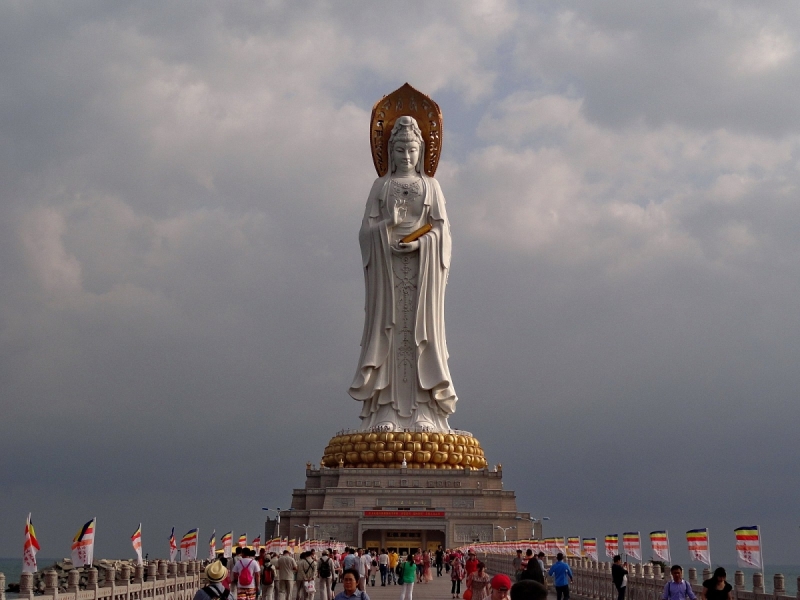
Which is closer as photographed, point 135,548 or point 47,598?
point 47,598

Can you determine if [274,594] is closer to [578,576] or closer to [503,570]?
[578,576]

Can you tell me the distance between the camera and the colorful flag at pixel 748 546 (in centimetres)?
1252

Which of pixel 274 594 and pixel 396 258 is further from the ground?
pixel 396 258

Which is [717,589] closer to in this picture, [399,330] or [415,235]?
[415,235]

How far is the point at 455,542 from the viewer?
112 feet

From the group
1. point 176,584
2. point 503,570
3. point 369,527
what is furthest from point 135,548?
point 369,527

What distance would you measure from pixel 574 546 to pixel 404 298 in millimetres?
16870

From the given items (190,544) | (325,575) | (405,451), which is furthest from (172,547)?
Result: (405,451)

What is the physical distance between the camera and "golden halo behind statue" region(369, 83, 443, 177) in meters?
39.3

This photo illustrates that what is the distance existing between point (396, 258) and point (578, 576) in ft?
67.5

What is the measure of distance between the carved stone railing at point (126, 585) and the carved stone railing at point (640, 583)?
6416 millimetres

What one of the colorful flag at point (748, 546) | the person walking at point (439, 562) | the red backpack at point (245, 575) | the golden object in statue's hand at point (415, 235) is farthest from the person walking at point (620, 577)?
the golden object in statue's hand at point (415, 235)

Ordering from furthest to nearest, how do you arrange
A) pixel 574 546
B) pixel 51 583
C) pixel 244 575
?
pixel 574 546 < pixel 244 575 < pixel 51 583

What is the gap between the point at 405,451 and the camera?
119ft
